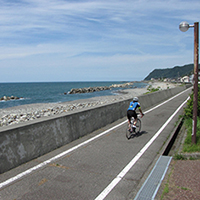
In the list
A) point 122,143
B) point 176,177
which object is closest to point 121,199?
point 176,177

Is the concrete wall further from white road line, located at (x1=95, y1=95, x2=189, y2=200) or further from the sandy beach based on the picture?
the sandy beach

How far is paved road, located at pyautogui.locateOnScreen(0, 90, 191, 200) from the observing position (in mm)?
4488

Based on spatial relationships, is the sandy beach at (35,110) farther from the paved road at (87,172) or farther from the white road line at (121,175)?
the white road line at (121,175)

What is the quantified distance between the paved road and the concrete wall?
0.78 ft

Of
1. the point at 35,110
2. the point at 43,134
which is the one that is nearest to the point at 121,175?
the point at 43,134

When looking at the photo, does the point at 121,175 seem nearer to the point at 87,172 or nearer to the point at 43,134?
the point at 87,172

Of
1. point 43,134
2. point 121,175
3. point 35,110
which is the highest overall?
point 43,134

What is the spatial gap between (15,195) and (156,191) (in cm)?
278

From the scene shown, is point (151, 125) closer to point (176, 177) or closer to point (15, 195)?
point (176, 177)

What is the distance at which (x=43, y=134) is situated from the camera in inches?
265

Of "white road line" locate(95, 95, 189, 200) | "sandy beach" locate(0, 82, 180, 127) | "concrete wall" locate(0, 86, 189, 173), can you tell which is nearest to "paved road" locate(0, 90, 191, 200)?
"white road line" locate(95, 95, 189, 200)

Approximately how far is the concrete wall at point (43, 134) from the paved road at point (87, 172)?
A: 24cm

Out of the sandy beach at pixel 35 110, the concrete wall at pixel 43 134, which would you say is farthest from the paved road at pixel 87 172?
the sandy beach at pixel 35 110

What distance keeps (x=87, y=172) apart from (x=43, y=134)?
2029 mm
